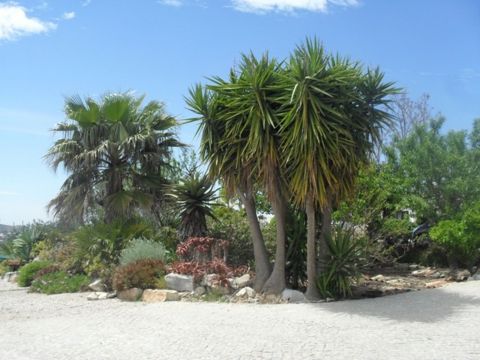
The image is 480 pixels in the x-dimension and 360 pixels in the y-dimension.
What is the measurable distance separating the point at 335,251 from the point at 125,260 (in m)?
5.46

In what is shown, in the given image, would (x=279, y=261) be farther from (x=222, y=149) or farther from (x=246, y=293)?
(x=222, y=149)

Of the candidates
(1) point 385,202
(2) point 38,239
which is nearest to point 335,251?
(1) point 385,202

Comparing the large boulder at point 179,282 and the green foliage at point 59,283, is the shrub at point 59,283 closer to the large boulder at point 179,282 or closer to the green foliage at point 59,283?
the green foliage at point 59,283

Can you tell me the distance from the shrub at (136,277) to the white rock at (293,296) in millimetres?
3209

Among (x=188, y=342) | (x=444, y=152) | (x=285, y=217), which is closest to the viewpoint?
(x=188, y=342)

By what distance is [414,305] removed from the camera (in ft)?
32.4

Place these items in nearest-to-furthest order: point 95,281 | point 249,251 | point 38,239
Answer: point 95,281, point 249,251, point 38,239

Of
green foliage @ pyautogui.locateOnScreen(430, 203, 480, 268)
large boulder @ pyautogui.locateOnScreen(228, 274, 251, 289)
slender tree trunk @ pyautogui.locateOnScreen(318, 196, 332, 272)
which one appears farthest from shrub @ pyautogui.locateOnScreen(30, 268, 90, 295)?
green foliage @ pyautogui.locateOnScreen(430, 203, 480, 268)

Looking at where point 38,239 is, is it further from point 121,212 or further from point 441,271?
point 441,271

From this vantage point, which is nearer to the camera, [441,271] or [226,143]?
[226,143]

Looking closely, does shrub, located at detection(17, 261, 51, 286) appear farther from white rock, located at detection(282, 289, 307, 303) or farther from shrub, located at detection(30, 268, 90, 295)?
white rock, located at detection(282, 289, 307, 303)

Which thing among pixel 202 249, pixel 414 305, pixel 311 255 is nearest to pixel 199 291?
pixel 202 249

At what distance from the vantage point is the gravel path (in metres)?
6.66

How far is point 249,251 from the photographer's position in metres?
14.7
